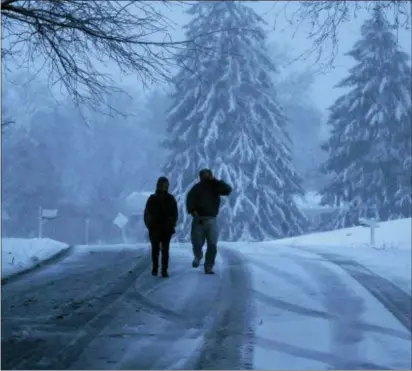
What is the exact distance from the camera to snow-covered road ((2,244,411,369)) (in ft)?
20.5

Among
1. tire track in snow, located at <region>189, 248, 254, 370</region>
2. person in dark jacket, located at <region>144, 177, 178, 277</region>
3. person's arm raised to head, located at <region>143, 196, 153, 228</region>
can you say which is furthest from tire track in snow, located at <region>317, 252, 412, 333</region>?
person's arm raised to head, located at <region>143, 196, 153, 228</region>

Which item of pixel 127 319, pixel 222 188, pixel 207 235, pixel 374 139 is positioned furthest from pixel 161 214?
pixel 374 139

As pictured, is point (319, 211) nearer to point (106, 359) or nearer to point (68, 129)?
point (68, 129)

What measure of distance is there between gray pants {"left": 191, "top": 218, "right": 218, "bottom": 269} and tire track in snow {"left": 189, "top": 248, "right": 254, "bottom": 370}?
0.61m

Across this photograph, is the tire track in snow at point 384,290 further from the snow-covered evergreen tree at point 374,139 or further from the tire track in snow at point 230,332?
the snow-covered evergreen tree at point 374,139

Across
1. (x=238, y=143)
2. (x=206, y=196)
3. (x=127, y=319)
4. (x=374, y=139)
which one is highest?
(x=374, y=139)

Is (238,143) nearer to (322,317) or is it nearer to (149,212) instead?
(149,212)

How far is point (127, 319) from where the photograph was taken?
7.75 meters

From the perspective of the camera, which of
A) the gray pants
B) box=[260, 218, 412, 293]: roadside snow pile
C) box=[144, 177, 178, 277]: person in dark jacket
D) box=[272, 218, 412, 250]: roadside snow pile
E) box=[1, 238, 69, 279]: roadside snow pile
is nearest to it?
box=[144, 177, 178, 277]: person in dark jacket

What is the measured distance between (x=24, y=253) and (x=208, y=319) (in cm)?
767

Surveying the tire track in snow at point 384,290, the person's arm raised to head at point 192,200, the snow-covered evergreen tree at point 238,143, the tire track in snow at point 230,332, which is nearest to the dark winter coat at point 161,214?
the person's arm raised to head at point 192,200

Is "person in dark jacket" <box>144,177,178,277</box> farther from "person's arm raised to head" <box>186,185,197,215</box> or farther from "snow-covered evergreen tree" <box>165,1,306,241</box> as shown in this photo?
"snow-covered evergreen tree" <box>165,1,306,241</box>

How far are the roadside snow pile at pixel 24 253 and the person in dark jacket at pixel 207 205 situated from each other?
345 centimetres

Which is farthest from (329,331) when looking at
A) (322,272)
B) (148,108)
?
(148,108)
